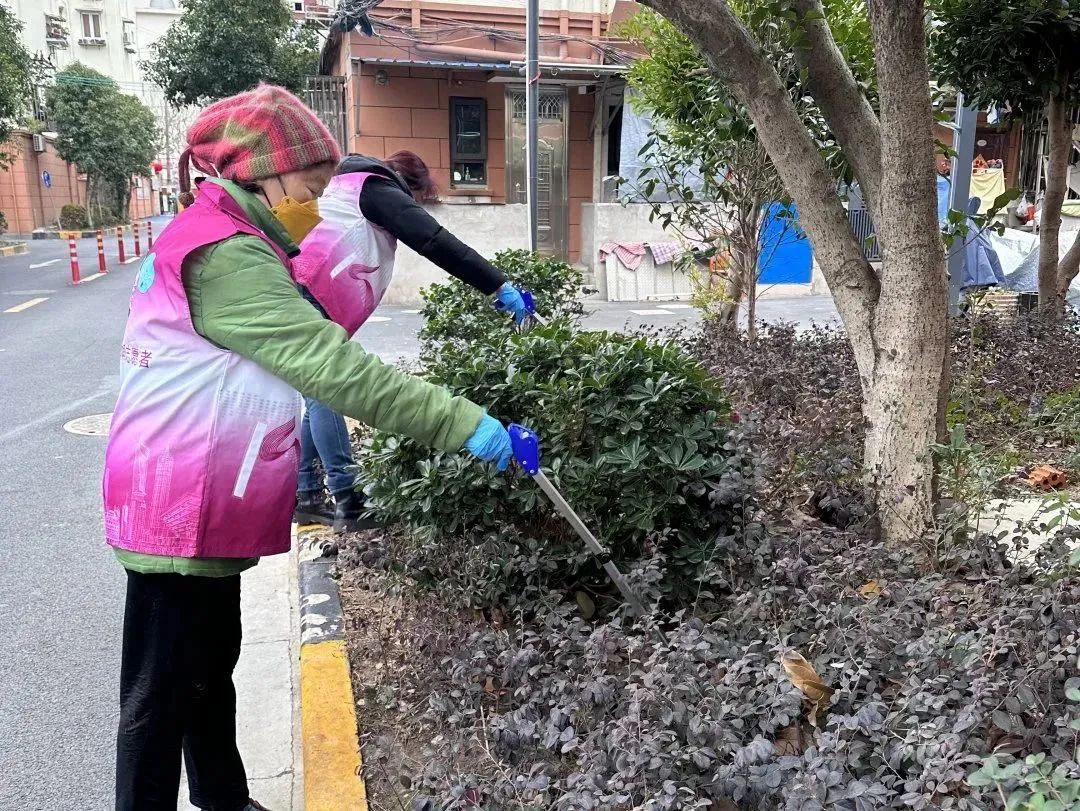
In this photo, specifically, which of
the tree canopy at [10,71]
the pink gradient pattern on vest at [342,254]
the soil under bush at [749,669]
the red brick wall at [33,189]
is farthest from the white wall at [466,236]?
the red brick wall at [33,189]

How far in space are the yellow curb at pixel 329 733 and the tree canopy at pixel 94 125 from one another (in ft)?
111

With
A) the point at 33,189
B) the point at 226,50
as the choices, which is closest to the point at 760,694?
the point at 226,50

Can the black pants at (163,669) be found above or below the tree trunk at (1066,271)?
below

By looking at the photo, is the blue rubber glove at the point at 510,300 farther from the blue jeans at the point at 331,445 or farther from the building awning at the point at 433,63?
the building awning at the point at 433,63

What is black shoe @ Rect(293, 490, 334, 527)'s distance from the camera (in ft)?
14.5

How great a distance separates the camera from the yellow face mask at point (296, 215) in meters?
2.15

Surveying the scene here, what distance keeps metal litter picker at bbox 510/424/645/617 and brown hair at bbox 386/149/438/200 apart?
1817 mm

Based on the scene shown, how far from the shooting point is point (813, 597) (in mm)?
2453

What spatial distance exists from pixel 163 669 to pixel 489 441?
91cm

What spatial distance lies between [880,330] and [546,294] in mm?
2639

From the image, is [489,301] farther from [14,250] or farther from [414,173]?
[14,250]

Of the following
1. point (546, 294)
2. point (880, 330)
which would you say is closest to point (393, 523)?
point (880, 330)

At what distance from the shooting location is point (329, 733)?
2.67 meters

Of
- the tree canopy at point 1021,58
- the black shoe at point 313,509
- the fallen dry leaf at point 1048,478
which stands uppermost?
the tree canopy at point 1021,58
